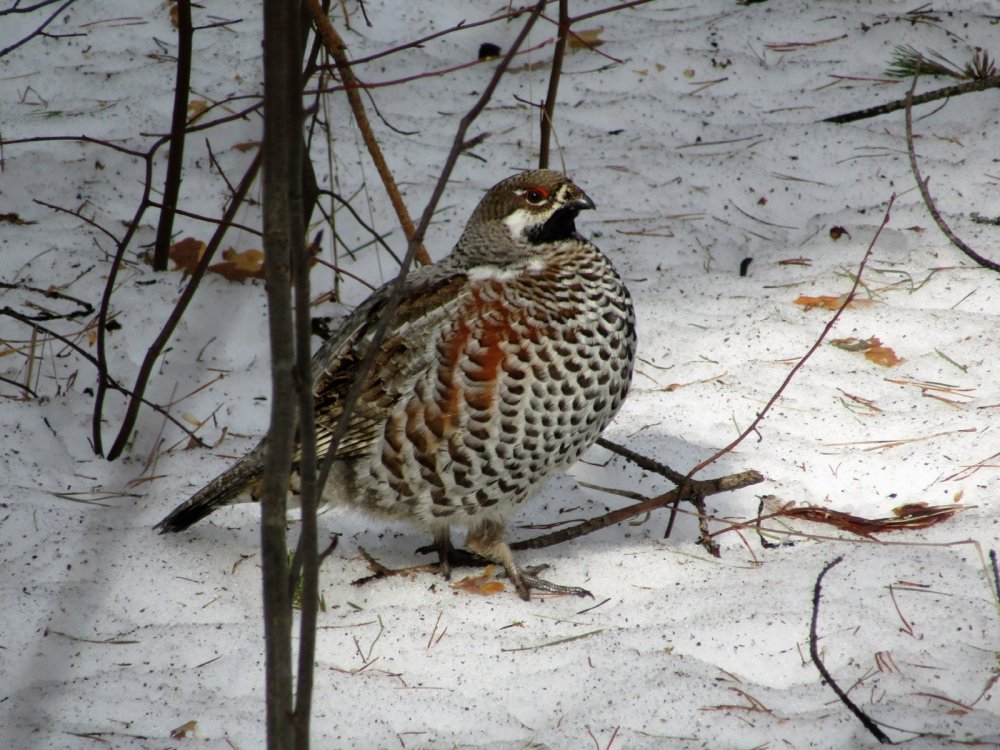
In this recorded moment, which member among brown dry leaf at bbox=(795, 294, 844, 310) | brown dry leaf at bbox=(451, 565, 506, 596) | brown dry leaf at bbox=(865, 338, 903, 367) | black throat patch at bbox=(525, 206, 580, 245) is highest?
black throat patch at bbox=(525, 206, 580, 245)

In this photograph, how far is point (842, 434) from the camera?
154 inches

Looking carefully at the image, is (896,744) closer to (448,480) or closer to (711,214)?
(448,480)

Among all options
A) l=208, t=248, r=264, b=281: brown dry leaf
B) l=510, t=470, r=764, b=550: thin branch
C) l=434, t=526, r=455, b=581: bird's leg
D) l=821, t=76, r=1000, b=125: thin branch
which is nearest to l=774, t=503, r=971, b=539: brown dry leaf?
l=510, t=470, r=764, b=550: thin branch

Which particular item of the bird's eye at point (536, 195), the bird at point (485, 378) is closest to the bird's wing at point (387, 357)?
the bird at point (485, 378)

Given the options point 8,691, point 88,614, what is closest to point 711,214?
point 88,614

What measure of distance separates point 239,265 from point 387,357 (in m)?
1.73

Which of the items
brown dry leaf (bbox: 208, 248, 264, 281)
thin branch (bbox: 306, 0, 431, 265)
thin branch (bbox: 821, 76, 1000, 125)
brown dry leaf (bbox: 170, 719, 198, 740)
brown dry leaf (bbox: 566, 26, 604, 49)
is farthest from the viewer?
brown dry leaf (bbox: 566, 26, 604, 49)

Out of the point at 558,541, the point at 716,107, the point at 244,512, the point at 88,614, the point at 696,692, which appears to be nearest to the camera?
the point at 696,692

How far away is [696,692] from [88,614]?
167 centimetres

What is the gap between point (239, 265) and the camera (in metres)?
4.77

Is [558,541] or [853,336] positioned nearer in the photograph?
[558,541]

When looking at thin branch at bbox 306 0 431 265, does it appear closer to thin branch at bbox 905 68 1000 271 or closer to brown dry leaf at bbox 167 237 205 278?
brown dry leaf at bbox 167 237 205 278

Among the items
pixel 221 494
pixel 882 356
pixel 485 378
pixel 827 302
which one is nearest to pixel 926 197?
pixel 882 356

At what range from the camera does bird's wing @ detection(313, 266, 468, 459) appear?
10.6 ft
